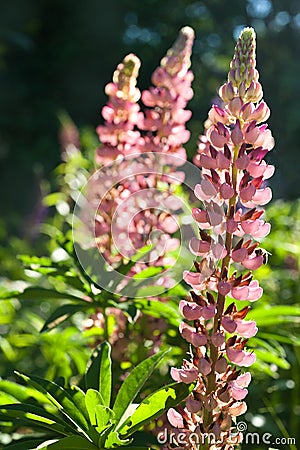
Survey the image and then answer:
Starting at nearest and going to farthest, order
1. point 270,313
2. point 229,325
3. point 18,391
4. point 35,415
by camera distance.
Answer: point 229,325
point 35,415
point 18,391
point 270,313

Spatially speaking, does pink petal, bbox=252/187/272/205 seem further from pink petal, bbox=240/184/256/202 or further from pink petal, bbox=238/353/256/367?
pink petal, bbox=238/353/256/367

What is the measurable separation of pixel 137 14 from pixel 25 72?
85.5 inches

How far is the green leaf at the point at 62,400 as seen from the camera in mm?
835

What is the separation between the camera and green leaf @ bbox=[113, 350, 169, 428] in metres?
0.86

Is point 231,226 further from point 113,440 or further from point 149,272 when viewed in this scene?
point 149,272

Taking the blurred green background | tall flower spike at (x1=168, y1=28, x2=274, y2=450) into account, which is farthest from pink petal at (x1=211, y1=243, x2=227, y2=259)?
the blurred green background

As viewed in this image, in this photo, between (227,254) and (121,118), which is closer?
(227,254)

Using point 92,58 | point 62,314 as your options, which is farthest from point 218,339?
point 92,58

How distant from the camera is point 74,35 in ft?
36.8

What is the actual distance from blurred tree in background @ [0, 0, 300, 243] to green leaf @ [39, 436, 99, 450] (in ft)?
32.1

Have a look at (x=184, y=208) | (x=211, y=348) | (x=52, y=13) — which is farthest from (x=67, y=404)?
(x=52, y=13)

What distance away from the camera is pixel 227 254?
0.76m

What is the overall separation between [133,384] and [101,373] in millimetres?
74

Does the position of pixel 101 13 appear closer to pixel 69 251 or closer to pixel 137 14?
pixel 137 14
